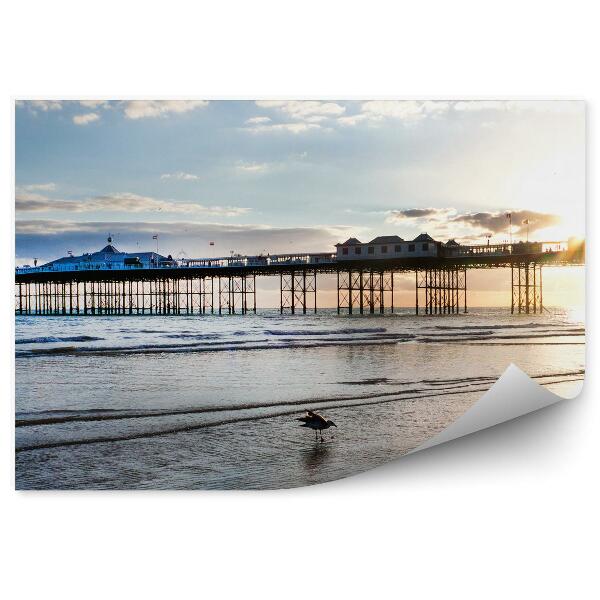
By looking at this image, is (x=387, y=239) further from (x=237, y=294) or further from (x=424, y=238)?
(x=237, y=294)

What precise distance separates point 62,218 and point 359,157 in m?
2.42

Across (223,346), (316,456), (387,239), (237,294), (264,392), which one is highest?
(387,239)

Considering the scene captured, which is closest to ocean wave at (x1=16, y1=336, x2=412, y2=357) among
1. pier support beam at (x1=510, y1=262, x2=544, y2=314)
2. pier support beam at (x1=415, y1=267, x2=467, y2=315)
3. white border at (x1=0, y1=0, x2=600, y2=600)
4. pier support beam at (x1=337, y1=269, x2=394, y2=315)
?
pier support beam at (x1=337, y1=269, x2=394, y2=315)

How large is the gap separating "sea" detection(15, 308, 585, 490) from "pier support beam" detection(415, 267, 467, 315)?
127mm

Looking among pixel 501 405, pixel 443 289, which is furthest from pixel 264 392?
pixel 443 289

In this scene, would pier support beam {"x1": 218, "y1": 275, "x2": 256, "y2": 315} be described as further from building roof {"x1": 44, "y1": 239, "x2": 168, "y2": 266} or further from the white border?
the white border

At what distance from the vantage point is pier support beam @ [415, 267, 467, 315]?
6555 millimetres

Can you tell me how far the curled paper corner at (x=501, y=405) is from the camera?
5.32 m

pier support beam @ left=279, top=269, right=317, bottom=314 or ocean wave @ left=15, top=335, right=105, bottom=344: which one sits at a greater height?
pier support beam @ left=279, top=269, right=317, bottom=314

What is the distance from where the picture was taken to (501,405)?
219 inches

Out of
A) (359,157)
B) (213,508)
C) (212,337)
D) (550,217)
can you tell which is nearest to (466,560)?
(213,508)

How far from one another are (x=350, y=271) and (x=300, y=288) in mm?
639
